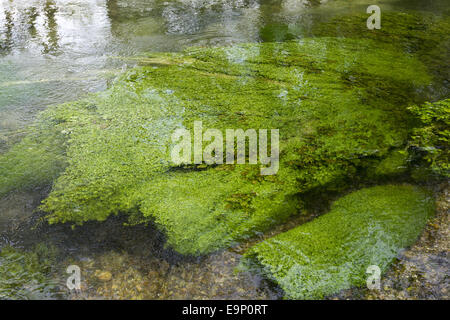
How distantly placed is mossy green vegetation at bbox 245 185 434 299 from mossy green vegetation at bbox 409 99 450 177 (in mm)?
442

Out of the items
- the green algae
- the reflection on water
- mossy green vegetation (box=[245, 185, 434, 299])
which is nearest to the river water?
the reflection on water

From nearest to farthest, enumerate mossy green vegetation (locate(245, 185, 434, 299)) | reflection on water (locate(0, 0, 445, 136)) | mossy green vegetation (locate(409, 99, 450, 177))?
1. mossy green vegetation (locate(245, 185, 434, 299))
2. mossy green vegetation (locate(409, 99, 450, 177))
3. reflection on water (locate(0, 0, 445, 136))

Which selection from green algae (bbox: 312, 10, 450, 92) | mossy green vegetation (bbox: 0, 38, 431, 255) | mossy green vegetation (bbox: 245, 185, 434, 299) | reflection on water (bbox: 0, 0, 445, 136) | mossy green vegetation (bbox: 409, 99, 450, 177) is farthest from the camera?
green algae (bbox: 312, 10, 450, 92)

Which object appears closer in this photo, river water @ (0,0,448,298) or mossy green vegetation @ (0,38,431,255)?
river water @ (0,0,448,298)

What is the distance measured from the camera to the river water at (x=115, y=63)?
1945mm

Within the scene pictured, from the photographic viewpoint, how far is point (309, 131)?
3127 mm

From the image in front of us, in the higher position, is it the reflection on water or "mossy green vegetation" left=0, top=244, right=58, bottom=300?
the reflection on water

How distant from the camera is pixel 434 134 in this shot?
3.06 meters

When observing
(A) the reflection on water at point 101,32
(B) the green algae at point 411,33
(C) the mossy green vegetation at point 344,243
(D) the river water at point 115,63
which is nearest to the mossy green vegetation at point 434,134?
(C) the mossy green vegetation at point 344,243

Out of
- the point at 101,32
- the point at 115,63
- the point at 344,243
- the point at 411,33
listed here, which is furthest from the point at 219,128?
the point at 411,33

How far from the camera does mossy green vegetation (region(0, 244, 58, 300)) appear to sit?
6.22 feet

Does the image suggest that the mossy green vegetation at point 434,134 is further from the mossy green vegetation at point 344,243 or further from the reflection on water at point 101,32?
the reflection on water at point 101,32

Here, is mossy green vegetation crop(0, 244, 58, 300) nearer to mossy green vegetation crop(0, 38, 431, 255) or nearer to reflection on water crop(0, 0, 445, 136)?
mossy green vegetation crop(0, 38, 431, 255)

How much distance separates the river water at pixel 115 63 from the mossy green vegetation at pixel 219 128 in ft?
0.50
